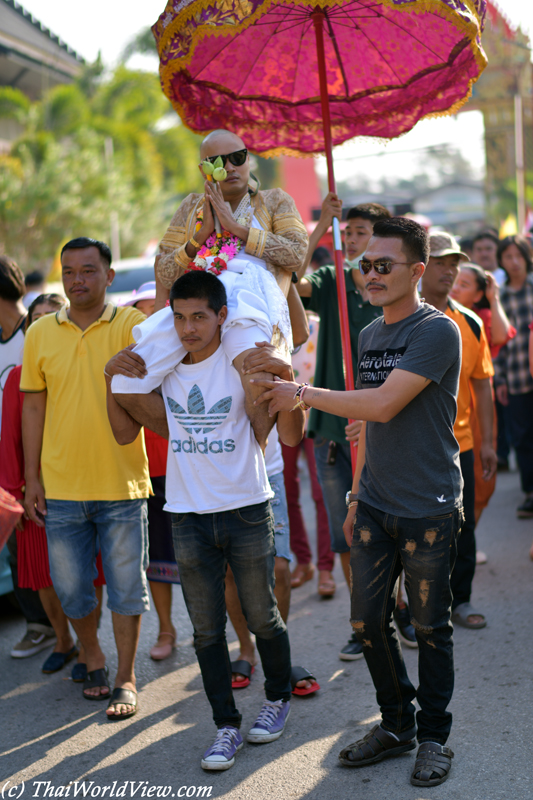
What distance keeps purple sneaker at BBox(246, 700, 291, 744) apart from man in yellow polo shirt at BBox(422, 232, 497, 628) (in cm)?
158

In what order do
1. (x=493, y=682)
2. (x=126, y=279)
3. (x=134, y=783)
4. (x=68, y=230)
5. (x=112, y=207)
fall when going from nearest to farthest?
(x=134, y=783) → (x=493, y=682) → (x=126, y=279) → (x=68, y=230) → (x=112, y=207)

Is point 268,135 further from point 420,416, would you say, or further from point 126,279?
point 126,279

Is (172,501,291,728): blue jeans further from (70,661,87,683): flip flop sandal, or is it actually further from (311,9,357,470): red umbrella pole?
(70,661,87,683): flip flop sandal

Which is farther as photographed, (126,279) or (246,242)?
(126,279)

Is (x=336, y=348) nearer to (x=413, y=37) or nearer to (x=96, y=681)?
(x=413, y=37)

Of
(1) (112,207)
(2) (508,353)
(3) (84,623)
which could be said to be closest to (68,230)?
(1) (112,207)

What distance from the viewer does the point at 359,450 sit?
3.49 metres

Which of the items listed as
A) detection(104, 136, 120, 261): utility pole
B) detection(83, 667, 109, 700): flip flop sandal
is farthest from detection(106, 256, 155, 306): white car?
detection(104, 136, 120, 261): utility pole

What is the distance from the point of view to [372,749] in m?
3.28

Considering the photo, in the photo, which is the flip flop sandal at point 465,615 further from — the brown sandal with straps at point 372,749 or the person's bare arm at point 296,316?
the person's bare arm at point 296,316

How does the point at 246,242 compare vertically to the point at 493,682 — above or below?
above

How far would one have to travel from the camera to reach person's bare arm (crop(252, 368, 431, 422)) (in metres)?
3.00

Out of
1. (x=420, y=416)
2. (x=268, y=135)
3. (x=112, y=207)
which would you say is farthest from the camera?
(x=112, y=207)

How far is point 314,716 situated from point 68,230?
21.4 meters
